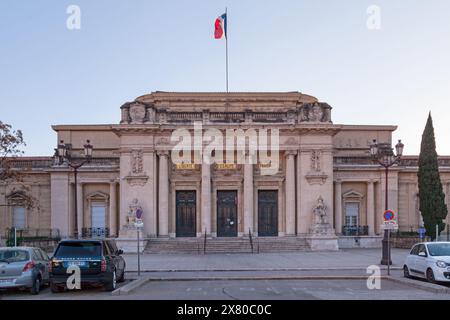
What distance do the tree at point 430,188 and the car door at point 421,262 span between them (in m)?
21.8

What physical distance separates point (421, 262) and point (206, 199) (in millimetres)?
24366

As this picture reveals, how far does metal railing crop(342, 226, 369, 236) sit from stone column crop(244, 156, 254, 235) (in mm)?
8418

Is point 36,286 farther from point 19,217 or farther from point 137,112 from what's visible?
point 19,217

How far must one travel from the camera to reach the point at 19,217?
2104 inches

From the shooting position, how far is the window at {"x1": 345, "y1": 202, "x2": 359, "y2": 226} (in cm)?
5194

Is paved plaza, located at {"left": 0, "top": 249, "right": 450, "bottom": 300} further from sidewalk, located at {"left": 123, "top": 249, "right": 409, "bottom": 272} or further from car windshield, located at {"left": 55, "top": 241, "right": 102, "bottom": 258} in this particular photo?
car windshield, located at {"left": 55, "top": 241, "right": 102, "bottom": 258}

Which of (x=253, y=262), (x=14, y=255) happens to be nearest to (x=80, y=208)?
(x=253, y=262)

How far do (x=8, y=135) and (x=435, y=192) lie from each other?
92.1ft

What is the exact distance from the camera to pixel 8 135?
36562 millimetres

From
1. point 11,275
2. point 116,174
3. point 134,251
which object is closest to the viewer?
point 11,275

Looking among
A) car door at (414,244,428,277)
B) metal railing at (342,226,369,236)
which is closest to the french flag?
metal railing at (342,226,369,236)

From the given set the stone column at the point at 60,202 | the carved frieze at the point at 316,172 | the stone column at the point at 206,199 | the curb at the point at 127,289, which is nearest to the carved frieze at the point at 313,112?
the carved frieze at the point at 316,172
